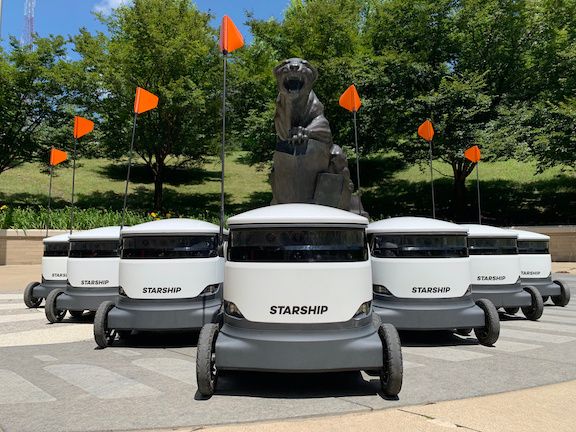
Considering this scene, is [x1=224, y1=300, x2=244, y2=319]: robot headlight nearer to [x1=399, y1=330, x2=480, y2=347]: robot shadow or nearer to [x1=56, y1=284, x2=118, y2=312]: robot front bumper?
[x1=399, y1=330, x2=480, y2=347]: robot shadow

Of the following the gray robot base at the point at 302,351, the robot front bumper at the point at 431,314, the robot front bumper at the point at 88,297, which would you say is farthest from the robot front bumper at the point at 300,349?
the robot front bumper at the point at 88,297

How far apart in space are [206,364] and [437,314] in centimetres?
334

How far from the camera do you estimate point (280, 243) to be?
4.64 meters

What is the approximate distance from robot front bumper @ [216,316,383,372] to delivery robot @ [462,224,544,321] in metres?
4.88

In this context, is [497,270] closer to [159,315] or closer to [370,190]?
[159,315]

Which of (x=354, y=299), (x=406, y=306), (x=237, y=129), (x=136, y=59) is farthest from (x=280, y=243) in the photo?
(x=237, y=129)

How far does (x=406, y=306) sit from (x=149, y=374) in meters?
3.26

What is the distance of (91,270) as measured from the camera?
870cm

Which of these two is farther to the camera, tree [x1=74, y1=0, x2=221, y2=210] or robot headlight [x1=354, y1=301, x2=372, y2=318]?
tree [x1=74, y1=0, x2=221, y2=210]

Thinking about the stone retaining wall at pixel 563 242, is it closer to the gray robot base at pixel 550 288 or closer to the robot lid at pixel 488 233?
the gray robot base at pixel 550 288

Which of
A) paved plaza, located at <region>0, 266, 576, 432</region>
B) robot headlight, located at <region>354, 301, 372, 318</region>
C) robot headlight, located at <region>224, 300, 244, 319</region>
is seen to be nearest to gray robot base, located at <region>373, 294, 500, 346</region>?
paved plaza, located at <region>0, 266, 576, 432</region>

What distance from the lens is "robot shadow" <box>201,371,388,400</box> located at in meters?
4.74

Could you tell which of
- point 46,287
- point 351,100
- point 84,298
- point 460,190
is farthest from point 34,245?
point 460,190

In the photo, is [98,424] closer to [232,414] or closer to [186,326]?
[232,414]
